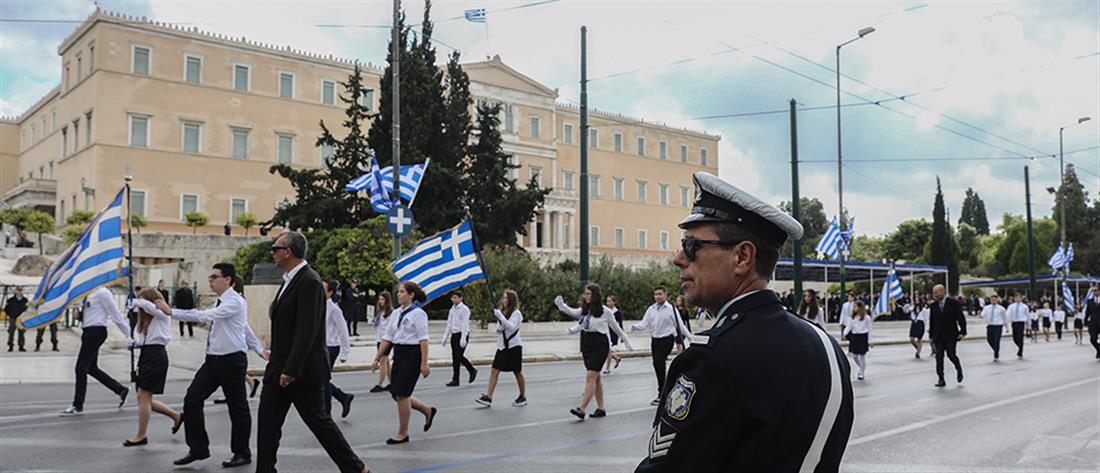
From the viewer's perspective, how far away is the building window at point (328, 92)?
66.8 m

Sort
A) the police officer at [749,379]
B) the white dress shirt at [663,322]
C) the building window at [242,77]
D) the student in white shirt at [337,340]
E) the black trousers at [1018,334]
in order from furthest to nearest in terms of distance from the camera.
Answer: the building window at [242,77] < the black trousers at [1018,334] < the white dress shirt at [663,322] < the student in white shirt at [337,340] < the police officer at [749,379]

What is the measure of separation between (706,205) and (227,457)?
7.13 metres

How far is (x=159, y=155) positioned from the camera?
192 ft

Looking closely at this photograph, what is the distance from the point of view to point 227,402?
779 centimetres

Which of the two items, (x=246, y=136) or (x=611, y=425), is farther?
(x=246, y=136)

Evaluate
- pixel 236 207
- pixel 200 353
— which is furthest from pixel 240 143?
pixel 200 353

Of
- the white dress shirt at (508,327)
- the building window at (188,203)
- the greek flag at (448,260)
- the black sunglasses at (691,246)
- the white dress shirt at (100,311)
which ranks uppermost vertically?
the building window at (188,203)

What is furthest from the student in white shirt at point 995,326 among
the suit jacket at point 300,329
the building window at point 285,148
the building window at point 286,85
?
the building window at point 286,85

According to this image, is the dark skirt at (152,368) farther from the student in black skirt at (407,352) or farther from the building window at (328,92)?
the building window at (328,92)

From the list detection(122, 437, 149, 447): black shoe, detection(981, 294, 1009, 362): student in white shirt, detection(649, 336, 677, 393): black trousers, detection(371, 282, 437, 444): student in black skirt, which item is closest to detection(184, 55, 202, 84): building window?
detection(981, 294, 1009, 362): student in white shirt

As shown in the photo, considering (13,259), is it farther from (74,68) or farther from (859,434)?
(859,434)

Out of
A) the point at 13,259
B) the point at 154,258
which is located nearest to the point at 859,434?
the point at 154,258

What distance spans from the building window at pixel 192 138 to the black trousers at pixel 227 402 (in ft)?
186

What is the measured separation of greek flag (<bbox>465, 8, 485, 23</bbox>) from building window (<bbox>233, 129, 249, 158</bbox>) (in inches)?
1707
